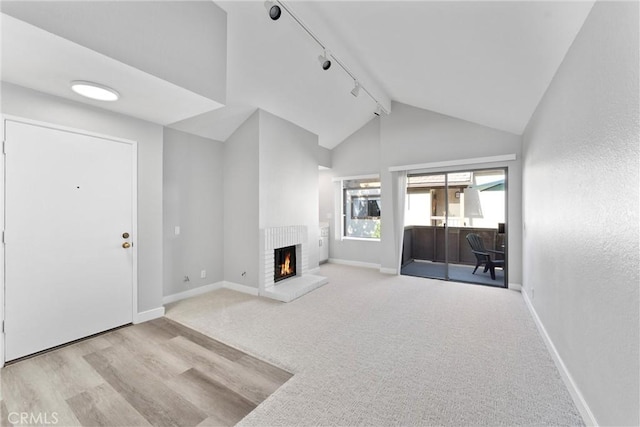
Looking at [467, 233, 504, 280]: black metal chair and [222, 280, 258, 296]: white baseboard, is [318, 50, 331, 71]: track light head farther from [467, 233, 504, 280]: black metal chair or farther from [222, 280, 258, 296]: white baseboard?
[467, 233, 504, 280]: black metal chair

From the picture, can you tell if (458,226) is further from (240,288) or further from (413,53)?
(240,288)

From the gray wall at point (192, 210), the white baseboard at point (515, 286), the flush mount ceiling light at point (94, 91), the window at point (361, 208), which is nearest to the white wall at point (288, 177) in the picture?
the gray wall at point (192, 210)

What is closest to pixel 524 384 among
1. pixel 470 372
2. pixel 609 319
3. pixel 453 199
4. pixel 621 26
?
pixel 470 372

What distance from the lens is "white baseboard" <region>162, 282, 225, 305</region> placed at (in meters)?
3.74

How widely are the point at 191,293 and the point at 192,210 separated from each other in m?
1.30

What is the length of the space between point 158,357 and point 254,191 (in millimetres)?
2414

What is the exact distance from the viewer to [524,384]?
6.35 ft

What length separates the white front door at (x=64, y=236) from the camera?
2.30 metres

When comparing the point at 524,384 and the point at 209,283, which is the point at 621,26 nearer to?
the point at 524,384

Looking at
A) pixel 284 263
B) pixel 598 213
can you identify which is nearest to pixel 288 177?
pixel 284 263

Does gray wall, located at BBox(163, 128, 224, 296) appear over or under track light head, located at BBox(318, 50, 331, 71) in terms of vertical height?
under

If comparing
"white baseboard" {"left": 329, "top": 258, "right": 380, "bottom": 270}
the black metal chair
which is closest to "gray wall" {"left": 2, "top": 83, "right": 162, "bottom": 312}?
"white baseboard" {"left": 329, "top": 258, "right": 380, "bottom": 270}

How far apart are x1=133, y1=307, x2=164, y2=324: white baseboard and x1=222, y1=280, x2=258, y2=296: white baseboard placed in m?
1.20

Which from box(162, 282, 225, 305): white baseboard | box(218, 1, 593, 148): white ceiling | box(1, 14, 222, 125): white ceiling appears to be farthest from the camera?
box(162, 282, 225, 305): white baseboard
